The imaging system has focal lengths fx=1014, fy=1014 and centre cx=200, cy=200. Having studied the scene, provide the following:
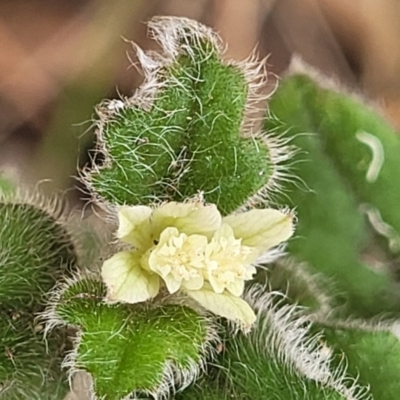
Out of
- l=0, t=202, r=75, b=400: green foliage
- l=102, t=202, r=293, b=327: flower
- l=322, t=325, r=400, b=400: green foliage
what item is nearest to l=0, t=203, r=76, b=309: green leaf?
l=0, t=202, r=75, b=400: green foliage

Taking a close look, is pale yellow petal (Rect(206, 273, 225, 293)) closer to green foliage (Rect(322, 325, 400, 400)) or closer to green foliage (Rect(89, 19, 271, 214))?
green foliage (Rect(89, 19, 271, 214))

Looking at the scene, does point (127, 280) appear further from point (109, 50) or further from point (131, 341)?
point (109, 50)

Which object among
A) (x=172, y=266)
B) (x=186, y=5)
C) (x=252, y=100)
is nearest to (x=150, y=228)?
(x=172, y=266)

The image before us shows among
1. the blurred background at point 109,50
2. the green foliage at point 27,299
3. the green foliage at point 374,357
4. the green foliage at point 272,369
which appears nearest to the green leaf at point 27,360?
the green foliage at point 27,299

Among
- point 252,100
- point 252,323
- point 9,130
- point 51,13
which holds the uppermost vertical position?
point 252,100

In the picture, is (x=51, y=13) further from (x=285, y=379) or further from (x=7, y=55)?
(x=285, y=379)

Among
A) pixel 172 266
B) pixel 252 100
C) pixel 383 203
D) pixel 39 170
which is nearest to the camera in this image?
pixel 172 266
